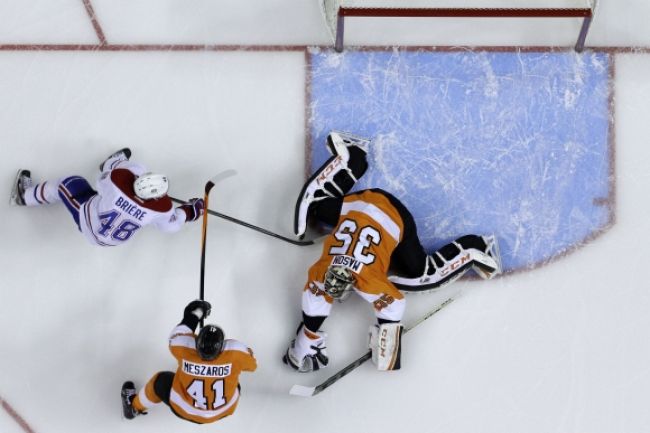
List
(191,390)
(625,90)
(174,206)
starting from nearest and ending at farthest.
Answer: (191,390) < (174,206) < (625,90)

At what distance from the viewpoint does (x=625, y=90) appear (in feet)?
17.4

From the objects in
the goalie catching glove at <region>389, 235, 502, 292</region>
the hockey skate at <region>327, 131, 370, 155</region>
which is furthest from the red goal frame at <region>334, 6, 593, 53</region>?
the goalie catching glove at <region>389, 235, 502, 292</region>

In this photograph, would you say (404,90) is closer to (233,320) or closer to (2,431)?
(233,320)

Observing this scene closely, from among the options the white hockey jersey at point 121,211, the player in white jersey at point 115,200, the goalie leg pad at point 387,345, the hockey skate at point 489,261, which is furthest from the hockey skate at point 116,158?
the hockey skate at point 489,261

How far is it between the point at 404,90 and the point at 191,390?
213 cm

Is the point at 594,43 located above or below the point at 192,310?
above

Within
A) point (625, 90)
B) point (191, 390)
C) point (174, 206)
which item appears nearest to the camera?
point (191, 390)

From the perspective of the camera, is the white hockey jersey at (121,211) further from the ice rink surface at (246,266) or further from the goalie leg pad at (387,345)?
the goalie leg pad at (387,345)

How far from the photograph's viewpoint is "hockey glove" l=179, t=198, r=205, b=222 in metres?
5.03

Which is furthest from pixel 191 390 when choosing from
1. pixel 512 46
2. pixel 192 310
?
pixel 512 46

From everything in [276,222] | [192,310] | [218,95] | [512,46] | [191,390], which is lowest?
[191,390]

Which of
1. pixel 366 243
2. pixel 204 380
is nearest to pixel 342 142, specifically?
pixel 366 243

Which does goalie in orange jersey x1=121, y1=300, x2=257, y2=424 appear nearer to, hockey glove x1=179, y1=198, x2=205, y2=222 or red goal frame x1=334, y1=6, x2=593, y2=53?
hockey glove x1=179, y1=198, x2=205, y2=222

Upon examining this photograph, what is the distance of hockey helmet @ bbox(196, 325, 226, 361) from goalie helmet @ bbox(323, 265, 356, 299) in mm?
616
